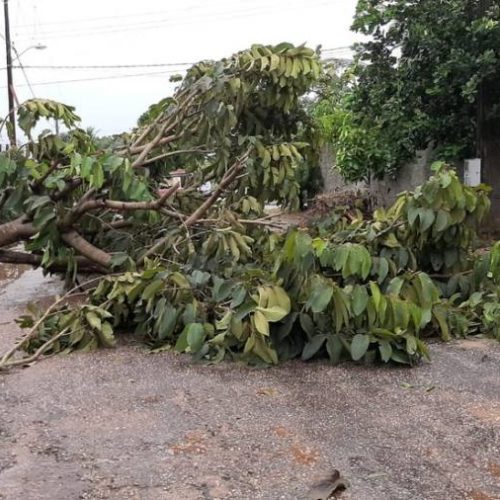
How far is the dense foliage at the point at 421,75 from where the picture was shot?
8.69 meters

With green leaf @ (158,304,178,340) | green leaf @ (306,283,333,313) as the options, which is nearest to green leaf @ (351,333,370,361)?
green leaf @ (306,283,333,313)

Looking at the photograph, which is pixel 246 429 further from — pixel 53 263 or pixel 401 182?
pixel 401 182

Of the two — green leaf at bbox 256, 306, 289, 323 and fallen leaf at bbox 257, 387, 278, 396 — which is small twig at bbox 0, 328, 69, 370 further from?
fallen leaf at bbox 257, 387, 278, 396

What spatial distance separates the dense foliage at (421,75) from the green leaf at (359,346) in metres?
5.08

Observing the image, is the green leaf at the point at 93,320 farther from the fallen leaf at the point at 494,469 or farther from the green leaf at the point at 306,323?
the fallen leaf at the point at 494,469

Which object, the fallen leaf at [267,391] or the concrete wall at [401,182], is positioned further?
the concrete wall at [401,182]

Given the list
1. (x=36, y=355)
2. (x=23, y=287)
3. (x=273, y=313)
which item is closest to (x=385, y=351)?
(x=273, y=313)

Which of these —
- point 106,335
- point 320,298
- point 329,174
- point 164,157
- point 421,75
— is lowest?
point 329,174

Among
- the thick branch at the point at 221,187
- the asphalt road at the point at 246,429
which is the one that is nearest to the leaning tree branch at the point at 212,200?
the thick branch at the point at 221,187

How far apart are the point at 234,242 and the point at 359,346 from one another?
5.63 ft

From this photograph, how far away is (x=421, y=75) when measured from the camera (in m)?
9.43

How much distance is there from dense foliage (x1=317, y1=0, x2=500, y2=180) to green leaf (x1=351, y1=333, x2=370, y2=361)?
5.08 m

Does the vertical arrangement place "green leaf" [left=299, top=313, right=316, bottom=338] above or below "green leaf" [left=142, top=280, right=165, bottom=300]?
below

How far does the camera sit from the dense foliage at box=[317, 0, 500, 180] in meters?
8.69
